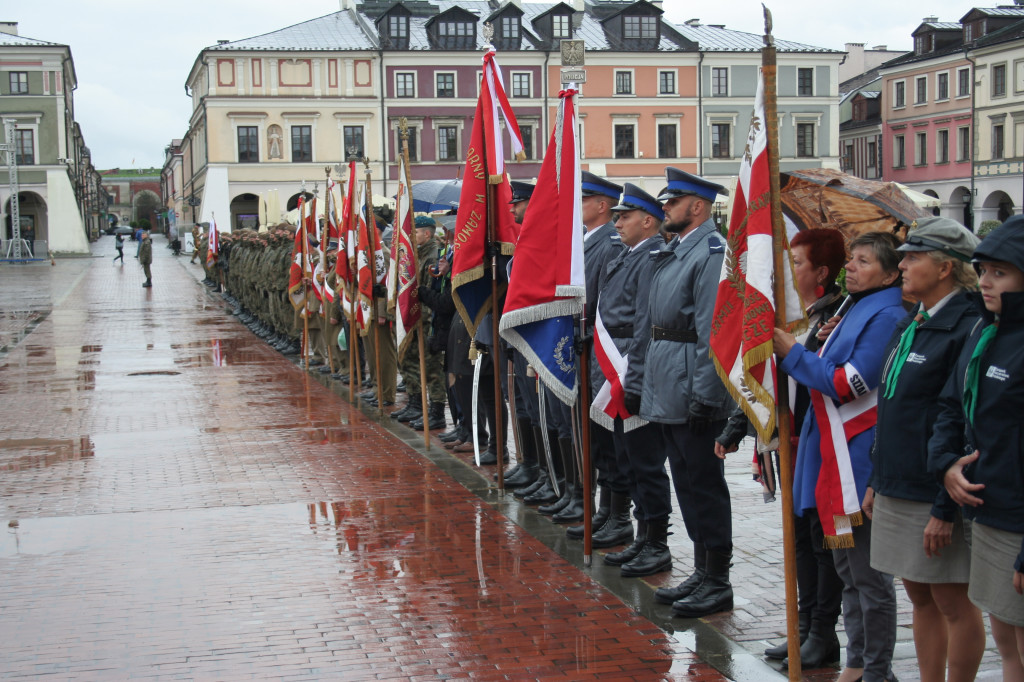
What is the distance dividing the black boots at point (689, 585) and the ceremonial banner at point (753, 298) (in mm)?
1320

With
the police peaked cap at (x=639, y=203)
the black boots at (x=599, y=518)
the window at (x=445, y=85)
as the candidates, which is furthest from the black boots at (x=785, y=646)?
the window at (x=445, y=85)

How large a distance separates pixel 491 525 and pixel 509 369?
167 centimetres

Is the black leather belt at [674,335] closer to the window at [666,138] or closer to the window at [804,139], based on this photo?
the window at [666,138]

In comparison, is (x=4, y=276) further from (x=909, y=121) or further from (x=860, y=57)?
(x=860, y=57)

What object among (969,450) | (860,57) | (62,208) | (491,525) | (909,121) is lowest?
(491,525)

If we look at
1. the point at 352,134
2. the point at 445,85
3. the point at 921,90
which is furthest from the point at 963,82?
the point at 352,134

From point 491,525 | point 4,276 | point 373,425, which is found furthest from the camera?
point 4,276

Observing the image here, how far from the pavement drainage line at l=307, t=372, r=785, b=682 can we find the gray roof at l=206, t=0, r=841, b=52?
47.5 metres

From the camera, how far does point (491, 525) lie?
8.07 metres

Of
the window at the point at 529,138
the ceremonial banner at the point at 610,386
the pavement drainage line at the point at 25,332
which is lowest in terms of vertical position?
the pavement drainage line at the point at 25,332

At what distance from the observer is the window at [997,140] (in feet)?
186

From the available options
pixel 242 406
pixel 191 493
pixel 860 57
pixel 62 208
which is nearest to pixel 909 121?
pixel 860 57

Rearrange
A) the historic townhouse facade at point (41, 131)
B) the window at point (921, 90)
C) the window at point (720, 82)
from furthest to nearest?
1. the window at point (921, 90)
2. the historic townhouse facade at point (41, 131)
3. the window at point (720, 82)

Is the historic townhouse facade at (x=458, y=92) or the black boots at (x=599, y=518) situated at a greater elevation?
the historic townhouse facade at (x=458, y=92)
